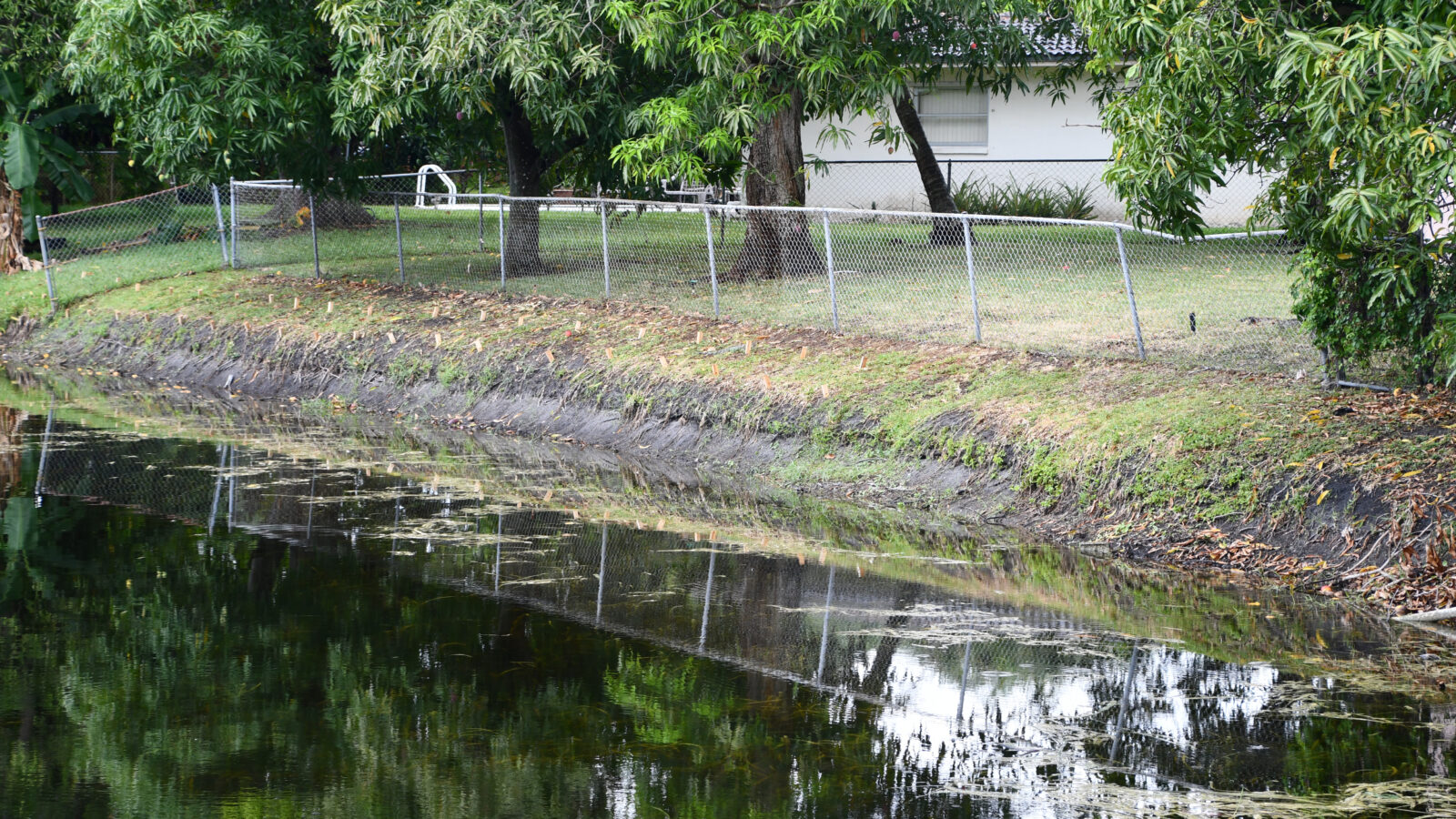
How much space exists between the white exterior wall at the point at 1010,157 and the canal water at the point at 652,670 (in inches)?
673

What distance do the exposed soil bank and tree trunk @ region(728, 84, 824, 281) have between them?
2.65 metres

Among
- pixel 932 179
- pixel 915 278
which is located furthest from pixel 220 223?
pixel 932 179

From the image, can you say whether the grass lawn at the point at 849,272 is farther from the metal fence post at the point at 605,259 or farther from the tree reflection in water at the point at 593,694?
the tree reflection in water at the point at 593,694

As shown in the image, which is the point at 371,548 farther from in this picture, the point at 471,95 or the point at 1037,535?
the point at 471,95

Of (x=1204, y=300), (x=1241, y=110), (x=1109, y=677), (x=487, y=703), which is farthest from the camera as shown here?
(x=1204, y=300)

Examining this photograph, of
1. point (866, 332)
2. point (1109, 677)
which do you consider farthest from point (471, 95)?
point (1109, 677)

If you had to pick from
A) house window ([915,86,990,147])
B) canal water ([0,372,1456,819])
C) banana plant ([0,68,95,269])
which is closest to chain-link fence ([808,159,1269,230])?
house window ([915,86,990,147])

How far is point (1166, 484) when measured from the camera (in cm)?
920

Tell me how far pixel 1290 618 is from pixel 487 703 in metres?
4.36

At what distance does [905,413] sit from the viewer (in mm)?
11141

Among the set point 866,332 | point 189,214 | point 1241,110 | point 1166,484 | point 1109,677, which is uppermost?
point 189,214

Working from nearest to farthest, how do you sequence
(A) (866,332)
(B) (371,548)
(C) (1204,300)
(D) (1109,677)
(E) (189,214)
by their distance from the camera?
(D) (1109,677), (B) (371,548), (A) (866,332), (C) (1204,300), (E) (189,214)

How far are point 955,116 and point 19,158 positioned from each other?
1656 cm

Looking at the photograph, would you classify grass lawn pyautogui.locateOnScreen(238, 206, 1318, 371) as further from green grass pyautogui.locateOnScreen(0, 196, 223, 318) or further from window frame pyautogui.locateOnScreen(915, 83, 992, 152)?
window frame pyautogui.locateOnScreen(915, 83, 992, 152)
